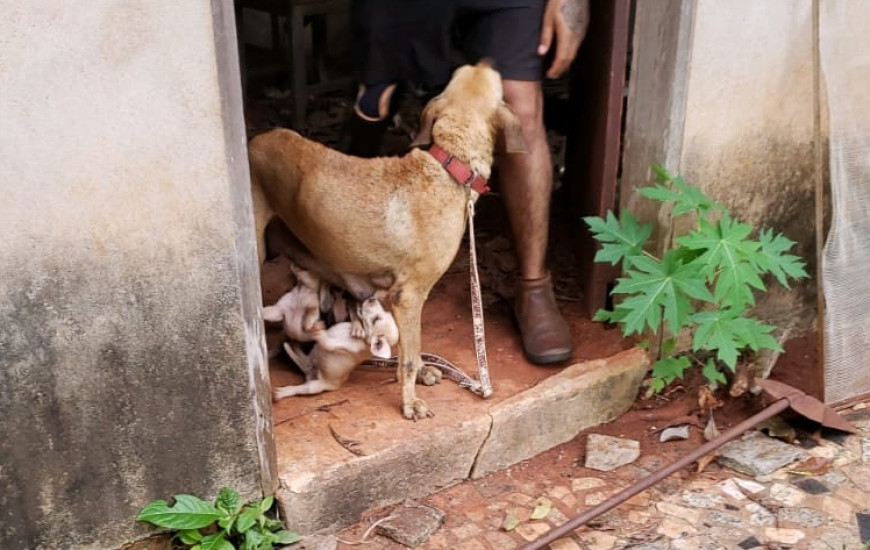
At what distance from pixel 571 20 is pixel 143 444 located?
2.15 metres

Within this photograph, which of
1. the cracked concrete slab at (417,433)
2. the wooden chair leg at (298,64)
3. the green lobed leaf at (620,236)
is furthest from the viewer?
the wooden chair leg at (298,64)

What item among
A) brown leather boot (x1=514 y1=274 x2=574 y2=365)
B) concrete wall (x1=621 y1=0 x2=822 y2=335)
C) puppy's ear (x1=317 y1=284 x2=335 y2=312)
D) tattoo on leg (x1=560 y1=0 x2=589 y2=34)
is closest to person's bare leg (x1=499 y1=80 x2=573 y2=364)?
brown leather boot (x1=514 y1=274 x2=574 y2=365)

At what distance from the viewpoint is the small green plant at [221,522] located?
2990 mm

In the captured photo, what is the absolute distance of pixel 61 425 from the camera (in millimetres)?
2740

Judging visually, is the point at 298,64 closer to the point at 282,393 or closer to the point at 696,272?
the point at 282,393

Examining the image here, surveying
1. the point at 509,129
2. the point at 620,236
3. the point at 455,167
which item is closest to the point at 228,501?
the point at 455,167

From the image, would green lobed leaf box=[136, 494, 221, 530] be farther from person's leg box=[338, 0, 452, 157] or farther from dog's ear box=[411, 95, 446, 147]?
person's leg box=[338, 0, 452, 157]

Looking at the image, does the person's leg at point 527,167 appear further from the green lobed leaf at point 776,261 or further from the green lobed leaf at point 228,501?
the green lobed leaf at point 228,501

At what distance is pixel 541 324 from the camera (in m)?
3.99

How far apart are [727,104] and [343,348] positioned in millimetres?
1742

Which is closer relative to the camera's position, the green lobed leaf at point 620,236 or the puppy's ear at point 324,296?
the green lobed leaf at point 620,236

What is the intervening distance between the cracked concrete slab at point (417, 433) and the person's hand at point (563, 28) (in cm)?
120

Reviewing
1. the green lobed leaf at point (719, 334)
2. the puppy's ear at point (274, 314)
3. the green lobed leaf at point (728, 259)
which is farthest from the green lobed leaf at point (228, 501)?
the green lobed leaf at point (728, 259)

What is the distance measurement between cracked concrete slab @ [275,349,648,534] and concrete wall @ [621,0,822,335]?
26.7 inches
